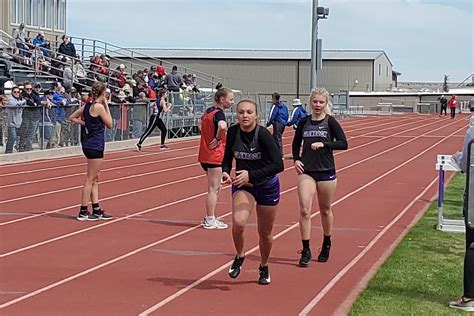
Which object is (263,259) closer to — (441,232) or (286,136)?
(441,232)

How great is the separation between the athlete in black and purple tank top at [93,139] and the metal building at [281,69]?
7233cm

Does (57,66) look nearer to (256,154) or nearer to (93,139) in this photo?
(93,139)

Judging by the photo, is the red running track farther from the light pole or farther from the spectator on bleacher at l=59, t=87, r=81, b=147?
the light pole

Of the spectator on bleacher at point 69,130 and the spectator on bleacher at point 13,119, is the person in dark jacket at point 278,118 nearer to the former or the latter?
the spectator on bleacher at point 69,130

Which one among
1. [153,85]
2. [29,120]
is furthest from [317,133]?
[153,85]

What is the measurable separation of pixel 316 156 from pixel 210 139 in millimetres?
2565

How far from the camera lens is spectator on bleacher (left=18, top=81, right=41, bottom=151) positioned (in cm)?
2220

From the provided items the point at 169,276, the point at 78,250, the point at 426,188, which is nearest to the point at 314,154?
the point at 169,276

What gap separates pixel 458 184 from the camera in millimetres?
18312

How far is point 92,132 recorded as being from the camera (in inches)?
486

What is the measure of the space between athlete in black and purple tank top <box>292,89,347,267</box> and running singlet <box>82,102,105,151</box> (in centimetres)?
379

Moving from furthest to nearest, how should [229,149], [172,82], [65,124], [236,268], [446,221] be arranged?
[172,82] < [65,124] < [446,221] < [236,268] < [229,149]

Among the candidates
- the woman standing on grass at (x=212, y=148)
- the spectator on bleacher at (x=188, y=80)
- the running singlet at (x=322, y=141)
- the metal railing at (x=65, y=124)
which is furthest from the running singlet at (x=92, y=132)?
the spectator on bleacher at (x=188, y=80)

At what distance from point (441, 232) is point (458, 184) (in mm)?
6740
